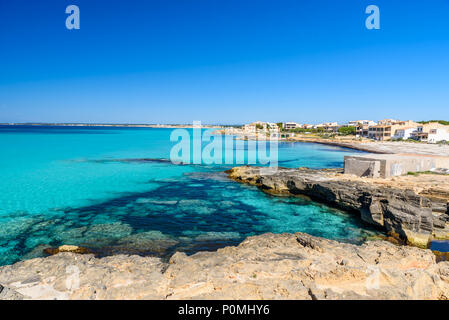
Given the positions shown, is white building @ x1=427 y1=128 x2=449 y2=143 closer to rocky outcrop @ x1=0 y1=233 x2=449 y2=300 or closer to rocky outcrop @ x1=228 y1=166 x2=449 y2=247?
rocky outcrop @ x1=228 y1=166 x2=449 y2=247

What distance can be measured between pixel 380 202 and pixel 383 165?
27.2ft

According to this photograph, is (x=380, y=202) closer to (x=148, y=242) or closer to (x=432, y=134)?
(x=148, y=242)

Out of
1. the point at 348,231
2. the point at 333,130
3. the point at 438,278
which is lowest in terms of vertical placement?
the point at 348,231

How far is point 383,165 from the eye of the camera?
21.2 metres

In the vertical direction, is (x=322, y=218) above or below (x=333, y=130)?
below

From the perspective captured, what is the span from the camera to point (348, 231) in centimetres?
1377

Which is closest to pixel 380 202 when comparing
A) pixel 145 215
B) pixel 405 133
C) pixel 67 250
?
pixel 145 215

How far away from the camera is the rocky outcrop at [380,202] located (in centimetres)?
1220
